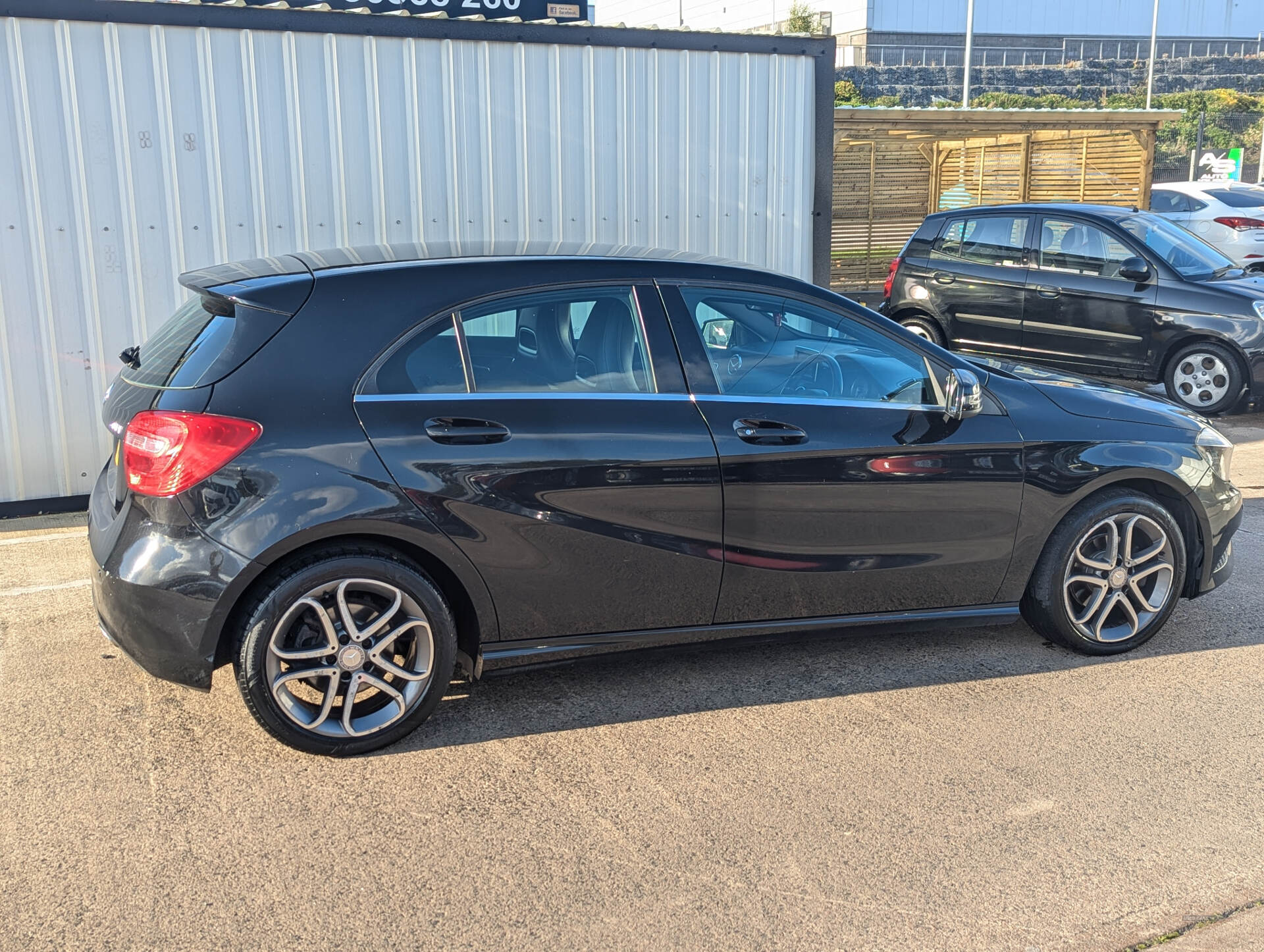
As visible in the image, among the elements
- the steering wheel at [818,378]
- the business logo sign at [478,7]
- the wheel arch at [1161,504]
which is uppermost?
the business logo sign at [478,7]

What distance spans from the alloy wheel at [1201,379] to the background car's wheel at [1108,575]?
5459mm

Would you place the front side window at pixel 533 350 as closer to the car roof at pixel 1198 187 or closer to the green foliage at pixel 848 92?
the car roof at pixel 1198 187

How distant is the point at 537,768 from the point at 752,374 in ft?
5.09

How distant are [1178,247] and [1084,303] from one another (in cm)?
91

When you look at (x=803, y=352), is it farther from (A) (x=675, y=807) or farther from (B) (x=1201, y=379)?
(B) (x=1201, y=379)

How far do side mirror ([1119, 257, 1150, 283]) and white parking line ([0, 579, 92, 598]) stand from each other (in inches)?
323

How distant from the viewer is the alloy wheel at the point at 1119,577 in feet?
15.2

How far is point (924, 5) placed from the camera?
67.2m

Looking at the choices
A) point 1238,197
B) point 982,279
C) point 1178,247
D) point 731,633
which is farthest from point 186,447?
point 1238,197

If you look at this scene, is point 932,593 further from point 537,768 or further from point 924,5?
point 924,5

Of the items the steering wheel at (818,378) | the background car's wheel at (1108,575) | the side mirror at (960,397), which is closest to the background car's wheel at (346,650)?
the steering wheel at (818,378)

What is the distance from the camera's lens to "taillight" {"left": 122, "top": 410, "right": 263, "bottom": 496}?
3541mm

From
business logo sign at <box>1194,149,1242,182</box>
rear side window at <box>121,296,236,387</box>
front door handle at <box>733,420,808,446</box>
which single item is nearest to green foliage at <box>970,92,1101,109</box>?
business logo sign at <box>1194,149,1242,182</box>

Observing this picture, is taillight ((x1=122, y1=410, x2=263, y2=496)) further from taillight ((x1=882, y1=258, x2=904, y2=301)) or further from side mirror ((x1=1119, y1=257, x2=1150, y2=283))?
taillight ((x1=882, y1=258, x2=904, y2=301))
